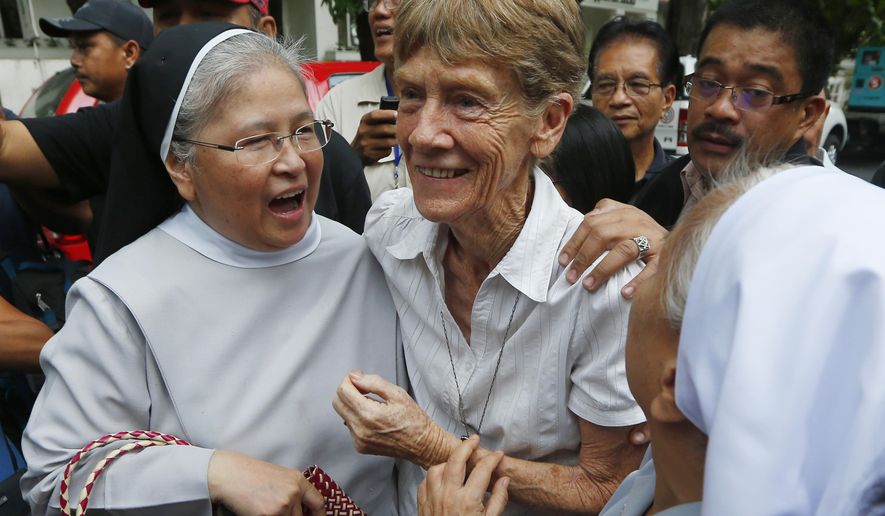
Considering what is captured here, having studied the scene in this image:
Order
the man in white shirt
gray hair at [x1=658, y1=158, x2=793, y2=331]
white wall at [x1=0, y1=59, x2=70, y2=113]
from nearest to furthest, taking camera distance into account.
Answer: gray hair at [x1=658, y1=158, x2=793, y2=331]
the man in white shirt
white wall at [x1=0, y1=59, x2=70, y2=113]

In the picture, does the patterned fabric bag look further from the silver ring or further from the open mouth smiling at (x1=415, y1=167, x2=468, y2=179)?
the silver ring

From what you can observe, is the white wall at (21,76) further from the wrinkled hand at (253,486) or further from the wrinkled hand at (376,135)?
the wrinkled hand at (253,486)

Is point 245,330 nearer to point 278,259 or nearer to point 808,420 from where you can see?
point 278,259

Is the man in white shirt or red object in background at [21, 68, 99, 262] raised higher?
the man in white shirt

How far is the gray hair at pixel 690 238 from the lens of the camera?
0.94 m

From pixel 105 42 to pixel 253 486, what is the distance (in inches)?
133

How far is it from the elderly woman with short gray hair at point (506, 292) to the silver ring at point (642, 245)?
0.04 meters

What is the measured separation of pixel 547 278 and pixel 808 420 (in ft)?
3.17

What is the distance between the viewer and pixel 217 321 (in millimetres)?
1721

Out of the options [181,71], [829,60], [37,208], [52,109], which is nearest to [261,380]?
[181,71]

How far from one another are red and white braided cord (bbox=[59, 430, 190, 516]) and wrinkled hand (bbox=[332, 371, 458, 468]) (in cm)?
41

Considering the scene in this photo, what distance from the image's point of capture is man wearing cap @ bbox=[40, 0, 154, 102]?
3.90 meters

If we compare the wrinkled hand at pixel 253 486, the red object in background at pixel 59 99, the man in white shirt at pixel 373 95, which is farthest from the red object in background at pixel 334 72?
the wrinkled hand at pixel 253 486

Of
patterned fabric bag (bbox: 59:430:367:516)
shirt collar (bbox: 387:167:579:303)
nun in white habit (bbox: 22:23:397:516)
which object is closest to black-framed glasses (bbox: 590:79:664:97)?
shirt collar (bbox: 387:167:579:303)
